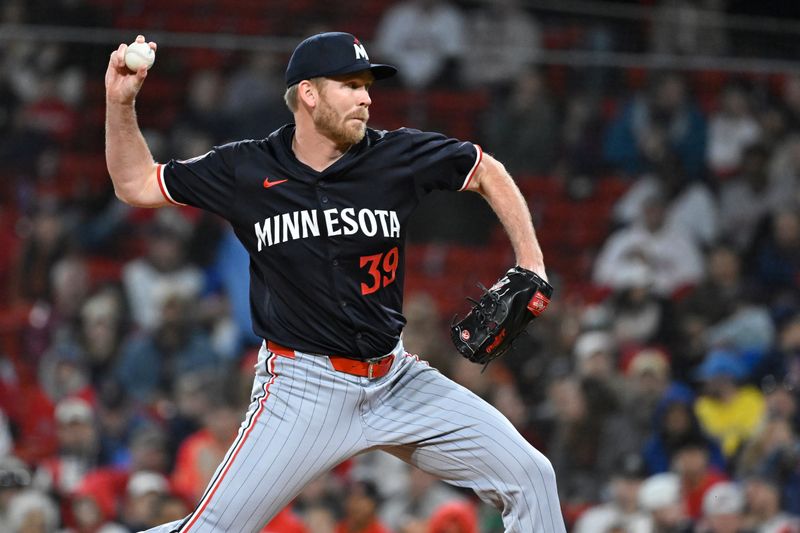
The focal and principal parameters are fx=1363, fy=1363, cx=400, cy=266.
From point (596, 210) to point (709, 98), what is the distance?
45.6 inches

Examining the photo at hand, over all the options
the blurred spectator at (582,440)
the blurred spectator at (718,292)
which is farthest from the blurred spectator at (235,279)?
the blurred spectator at (718,292)

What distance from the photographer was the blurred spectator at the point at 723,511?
7336mm

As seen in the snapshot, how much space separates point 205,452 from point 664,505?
2.70 metres

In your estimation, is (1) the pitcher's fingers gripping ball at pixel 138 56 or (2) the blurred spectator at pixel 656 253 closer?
(1) the pitcher's fingers gripping ball at pixel 138 56

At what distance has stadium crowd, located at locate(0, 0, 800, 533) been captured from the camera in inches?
331

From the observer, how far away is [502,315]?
4242 millimetres

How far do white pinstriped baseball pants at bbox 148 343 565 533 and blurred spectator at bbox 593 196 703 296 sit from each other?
18.6 feet

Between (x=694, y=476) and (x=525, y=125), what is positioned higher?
(x=525, y=125)

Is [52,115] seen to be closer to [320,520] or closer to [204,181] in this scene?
[320,520]

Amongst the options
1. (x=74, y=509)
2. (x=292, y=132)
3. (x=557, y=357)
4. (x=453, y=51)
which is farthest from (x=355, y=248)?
(x=453, y=51)

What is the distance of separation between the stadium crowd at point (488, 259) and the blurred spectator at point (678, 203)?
0.05ft

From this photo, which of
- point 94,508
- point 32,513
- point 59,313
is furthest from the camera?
point 59,313

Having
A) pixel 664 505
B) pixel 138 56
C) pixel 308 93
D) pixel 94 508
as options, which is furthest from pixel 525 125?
pixel 138 56

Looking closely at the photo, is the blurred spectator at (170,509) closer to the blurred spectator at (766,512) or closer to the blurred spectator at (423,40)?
the blurred spectator at (766,512)
